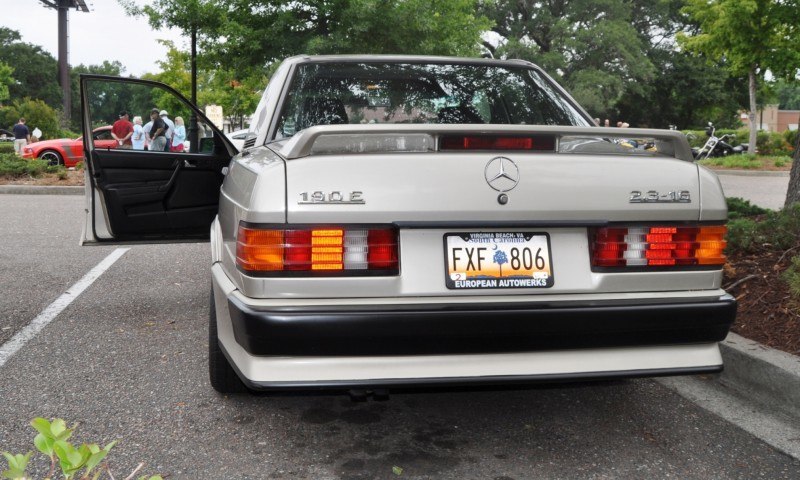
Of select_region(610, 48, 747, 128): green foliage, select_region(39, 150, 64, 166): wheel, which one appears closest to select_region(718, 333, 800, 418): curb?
select_region(39, 150, 64, 166): wheel

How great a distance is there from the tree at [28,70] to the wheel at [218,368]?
318 feet


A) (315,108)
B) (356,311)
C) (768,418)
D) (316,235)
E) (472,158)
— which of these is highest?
(315,108)

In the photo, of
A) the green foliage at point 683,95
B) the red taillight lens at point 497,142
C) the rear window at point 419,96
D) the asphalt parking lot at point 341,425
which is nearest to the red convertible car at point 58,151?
the asphalt parking lot at point 341,425

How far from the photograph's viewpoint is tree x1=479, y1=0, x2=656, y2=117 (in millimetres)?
43312

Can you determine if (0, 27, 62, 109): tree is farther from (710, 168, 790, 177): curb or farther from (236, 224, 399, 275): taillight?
(236, 224, 399, 275): taillight

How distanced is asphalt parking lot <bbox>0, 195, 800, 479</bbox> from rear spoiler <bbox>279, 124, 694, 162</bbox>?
36.9 inches

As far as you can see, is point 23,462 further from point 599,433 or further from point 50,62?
point 50,62

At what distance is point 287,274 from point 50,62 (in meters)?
104

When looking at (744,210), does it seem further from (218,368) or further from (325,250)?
(325,250)

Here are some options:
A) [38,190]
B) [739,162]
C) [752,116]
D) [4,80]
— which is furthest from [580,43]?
[4,80]

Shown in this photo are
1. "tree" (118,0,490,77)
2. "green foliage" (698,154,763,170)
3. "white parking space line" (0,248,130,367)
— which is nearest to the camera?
"white parking space line" (0,248,130,367)

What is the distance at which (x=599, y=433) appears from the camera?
3416 millimetres

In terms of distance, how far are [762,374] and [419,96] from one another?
6.92 ft

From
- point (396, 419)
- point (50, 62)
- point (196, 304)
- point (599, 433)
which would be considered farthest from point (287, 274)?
point (50, 62)
